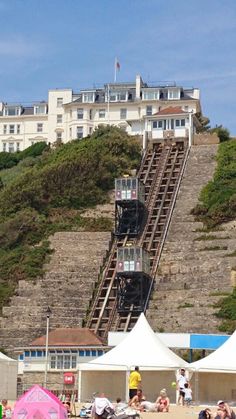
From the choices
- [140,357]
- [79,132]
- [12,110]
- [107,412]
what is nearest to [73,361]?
[140,357]

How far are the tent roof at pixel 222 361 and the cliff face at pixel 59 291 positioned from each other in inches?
918

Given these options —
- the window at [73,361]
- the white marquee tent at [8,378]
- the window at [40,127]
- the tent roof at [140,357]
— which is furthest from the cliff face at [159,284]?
the window at [40,127]

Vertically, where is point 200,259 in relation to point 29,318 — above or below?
above

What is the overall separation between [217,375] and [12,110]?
3572 inches

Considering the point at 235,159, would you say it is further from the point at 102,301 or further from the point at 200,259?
the point at 102,301

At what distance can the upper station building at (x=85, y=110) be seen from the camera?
116 meters

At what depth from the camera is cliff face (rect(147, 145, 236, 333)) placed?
63.0 metres

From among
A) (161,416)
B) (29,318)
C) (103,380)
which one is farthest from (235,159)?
(161,416)

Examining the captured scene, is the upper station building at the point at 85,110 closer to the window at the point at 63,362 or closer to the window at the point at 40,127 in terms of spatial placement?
the window at the point at 40,127

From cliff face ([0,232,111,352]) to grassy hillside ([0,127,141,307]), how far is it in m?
1.42

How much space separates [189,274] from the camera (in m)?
69.7

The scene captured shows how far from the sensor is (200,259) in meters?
71.2

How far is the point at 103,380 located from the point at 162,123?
54.5 meters

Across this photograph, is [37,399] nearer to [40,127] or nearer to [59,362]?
[59,362]
